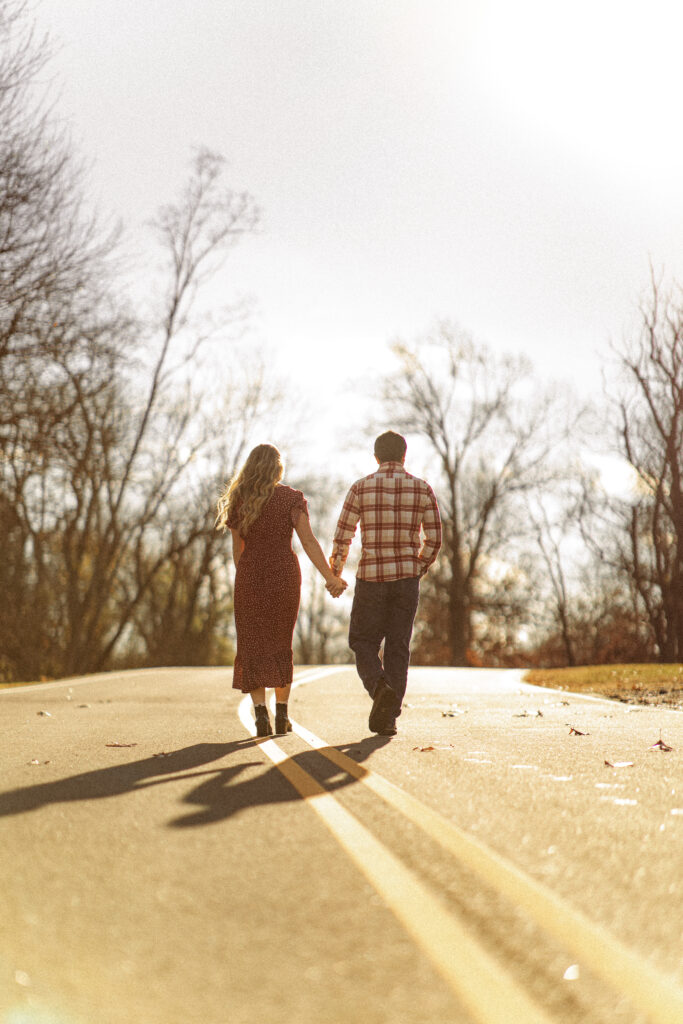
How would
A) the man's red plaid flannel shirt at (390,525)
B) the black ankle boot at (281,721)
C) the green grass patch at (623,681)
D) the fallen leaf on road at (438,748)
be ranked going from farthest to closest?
the green grass patch at (623,681)
the man's red plaid flannel shirt at (390,525)
the black ankle boot at (281,721)
the fallen leaf on road at (438,748)

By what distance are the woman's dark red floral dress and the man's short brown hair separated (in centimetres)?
101

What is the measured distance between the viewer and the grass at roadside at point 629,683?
13.4 meters

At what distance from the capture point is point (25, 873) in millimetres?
3643

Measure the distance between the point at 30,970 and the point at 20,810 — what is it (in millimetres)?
2310

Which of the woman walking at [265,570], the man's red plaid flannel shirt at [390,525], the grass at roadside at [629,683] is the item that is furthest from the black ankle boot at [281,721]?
the grass at roadside at [629,683]

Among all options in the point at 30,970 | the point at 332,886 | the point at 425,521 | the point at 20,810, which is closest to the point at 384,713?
the point at 425,521

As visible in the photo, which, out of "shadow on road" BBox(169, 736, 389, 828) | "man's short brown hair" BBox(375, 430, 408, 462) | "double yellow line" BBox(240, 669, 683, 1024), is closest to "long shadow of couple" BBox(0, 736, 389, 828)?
"shadow on road" BBox(169, 736, 389, 828)

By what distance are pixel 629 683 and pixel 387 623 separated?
8896mm

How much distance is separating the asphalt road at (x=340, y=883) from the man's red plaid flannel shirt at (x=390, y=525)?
1.85m

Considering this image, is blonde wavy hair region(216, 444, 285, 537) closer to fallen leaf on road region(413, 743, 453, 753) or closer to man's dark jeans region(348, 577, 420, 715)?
man's dark jeans region(348, 577, 420, 715)

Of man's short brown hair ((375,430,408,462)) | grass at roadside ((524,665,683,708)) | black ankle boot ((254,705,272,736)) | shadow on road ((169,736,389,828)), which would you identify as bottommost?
shadow on road ((169,736,389,828))

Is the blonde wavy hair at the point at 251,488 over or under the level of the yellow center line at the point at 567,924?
over

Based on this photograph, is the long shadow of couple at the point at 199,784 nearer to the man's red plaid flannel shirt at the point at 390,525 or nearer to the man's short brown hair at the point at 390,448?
the man's red plaid flannel shirt at the point at 390,525

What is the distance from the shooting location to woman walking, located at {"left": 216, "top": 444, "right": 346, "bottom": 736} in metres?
8.15
